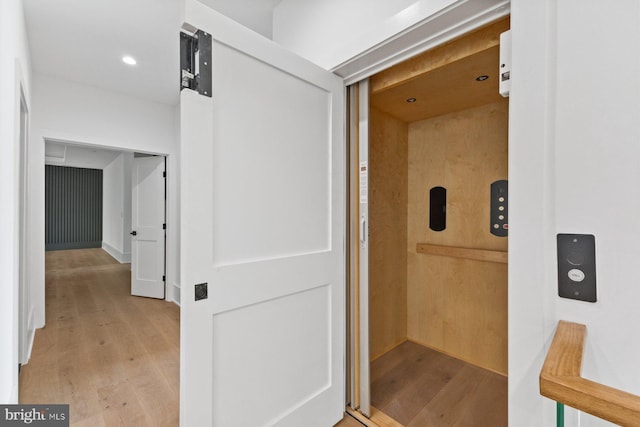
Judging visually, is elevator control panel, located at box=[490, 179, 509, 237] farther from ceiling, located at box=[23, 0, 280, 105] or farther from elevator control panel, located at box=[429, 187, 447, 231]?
ceiling, located at box=[23, 0, 280, 105]

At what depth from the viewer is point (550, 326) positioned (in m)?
0.91

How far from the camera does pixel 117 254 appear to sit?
749 centimetres

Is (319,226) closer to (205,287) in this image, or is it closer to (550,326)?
(205,287)

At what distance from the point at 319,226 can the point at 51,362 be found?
270cm

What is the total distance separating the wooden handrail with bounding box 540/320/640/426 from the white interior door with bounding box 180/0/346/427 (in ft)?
3.46

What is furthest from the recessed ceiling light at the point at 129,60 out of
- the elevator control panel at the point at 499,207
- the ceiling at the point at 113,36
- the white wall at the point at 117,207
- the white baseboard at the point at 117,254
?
the white baseboard at the point at 117,254

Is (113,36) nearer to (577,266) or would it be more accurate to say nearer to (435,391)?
(577,266)

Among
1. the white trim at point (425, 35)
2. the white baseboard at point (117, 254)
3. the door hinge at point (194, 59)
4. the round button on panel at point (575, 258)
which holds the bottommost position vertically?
the white baseboard at point (117, 254)

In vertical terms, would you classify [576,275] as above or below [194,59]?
below

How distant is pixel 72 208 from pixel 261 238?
10.7 m

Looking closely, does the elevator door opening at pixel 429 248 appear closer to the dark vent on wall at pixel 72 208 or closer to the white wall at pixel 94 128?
the white wall at pixel 94 128

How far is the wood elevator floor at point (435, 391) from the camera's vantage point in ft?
5.84

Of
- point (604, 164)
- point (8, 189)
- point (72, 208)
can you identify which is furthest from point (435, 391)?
point (72, 208)

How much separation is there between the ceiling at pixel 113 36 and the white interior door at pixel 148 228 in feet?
4.02
